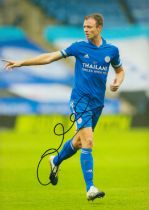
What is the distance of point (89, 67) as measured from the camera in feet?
31.6

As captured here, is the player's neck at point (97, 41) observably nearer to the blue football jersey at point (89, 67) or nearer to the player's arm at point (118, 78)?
the blue football jersey at point (89, 67)

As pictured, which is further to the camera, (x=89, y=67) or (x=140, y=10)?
(x=140, y=10)

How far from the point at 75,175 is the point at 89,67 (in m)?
4.09

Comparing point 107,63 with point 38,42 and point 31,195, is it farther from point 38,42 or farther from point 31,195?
point 38,42

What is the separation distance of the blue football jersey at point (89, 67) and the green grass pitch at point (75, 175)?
1.26 metres

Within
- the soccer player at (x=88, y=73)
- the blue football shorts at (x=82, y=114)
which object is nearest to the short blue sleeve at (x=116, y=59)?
the soccer player at (x=88, y=73)

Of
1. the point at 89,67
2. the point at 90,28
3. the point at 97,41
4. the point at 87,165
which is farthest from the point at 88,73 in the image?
the point at 87,165

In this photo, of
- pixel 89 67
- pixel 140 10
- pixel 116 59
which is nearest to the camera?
pixel 89 67

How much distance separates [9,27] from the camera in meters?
25.9

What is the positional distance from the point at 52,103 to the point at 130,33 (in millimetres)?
3288

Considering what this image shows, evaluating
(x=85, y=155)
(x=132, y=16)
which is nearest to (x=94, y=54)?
(x=85, y=155)

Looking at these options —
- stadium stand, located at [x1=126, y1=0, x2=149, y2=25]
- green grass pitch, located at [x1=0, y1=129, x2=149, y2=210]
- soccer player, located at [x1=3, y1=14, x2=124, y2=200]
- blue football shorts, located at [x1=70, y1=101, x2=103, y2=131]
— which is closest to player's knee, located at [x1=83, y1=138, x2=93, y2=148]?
soccer player, located at [x1=3, y1=14, x2=124, y2=200]

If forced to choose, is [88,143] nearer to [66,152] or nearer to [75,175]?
[66,152]

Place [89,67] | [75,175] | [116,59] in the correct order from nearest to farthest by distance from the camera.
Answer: [89,67] → [116,59] → [75,175]
